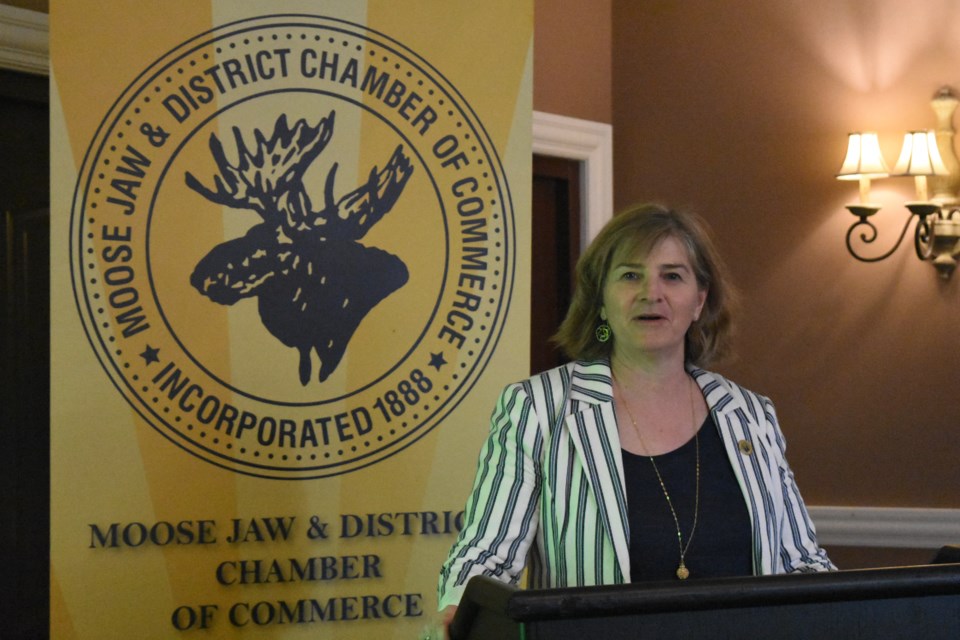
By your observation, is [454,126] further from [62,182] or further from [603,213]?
[603,213]

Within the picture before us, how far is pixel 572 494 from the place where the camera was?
71.2 inches

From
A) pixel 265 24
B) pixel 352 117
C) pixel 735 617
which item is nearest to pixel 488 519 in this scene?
pixel 735 617

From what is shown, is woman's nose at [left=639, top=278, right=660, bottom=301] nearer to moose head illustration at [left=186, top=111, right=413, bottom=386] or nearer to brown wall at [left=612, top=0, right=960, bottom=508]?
moose head illustration at [left=186, top=111, right=413, bottom=386]

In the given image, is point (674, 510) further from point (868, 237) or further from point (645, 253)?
point (868, 237)

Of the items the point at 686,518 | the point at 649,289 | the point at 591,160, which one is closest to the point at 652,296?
the point at 649,289

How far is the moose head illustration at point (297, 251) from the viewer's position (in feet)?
7.86

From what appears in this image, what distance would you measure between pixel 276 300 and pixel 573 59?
2008 mm

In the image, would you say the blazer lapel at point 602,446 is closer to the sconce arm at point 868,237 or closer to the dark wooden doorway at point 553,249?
the sconce arm at point 868,237

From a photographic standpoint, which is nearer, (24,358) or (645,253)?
(645,253)

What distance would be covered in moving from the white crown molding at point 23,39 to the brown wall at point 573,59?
1611 mm

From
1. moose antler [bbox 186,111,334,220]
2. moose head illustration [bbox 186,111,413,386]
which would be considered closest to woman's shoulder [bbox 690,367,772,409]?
moose head illustration [bbox 186,111,413,386]

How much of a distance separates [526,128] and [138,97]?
2.80ft

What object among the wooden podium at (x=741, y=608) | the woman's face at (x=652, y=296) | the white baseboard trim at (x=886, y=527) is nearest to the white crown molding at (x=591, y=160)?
the white baseboard trim at (x=886, y=527)

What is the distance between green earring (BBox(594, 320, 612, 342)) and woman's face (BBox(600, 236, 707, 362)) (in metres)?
0.05
